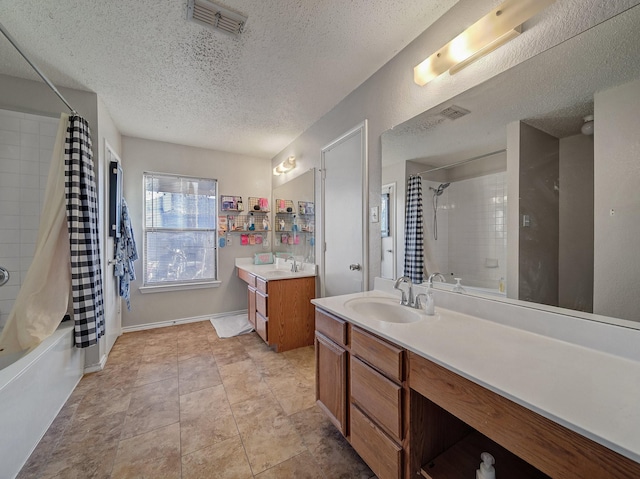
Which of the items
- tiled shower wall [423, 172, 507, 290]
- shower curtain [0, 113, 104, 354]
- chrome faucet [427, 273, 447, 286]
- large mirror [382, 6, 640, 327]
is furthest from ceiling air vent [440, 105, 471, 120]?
shower curtain [0, 113, 104, 354]

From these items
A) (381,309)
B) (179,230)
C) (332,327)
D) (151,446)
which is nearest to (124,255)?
(179,230)

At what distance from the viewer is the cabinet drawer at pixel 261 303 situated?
2.63 metres

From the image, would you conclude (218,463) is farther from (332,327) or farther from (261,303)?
(261,303)

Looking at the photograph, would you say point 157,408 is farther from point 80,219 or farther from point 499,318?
point 499,318

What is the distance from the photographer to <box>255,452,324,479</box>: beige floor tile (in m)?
1.26

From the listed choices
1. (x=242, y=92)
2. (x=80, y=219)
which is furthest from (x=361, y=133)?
(x=80, y=219)

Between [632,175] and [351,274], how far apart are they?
168cm

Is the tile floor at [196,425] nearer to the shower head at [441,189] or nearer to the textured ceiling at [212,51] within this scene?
the shower head at [441,189]

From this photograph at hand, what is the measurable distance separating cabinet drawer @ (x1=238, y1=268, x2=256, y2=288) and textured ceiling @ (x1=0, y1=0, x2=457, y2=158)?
5.97 feet

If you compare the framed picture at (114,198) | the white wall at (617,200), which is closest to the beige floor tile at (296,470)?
the white wall at (617,200)

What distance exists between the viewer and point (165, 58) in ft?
5.97

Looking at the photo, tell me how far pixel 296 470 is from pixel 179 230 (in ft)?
10.4

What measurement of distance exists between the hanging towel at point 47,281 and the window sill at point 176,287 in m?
1.31

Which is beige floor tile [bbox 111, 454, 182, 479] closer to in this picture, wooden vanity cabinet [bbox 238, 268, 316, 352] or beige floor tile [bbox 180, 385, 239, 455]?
beige floor tile [bbox 180, 385, 239, 455]
